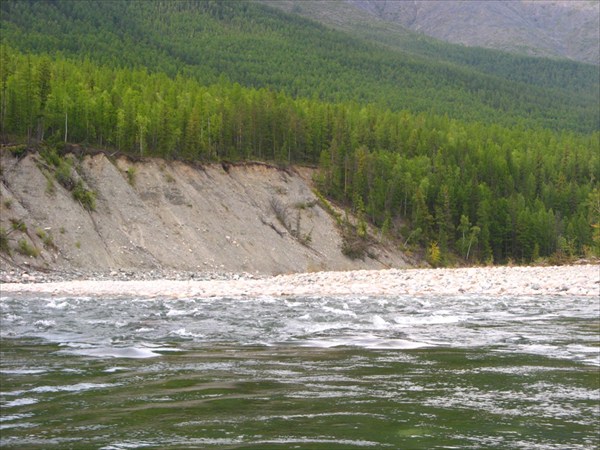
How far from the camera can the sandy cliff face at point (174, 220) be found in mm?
58781

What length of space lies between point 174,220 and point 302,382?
60.1 meters

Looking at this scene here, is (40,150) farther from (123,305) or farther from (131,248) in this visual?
(123,305)

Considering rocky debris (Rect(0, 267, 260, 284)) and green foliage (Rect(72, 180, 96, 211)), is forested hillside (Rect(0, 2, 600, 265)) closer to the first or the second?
green foliage (Rect(72, 180, 96, 211))

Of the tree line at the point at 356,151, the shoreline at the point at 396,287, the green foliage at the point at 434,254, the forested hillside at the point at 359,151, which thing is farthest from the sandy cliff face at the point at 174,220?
the shoreline at the point at 396,287

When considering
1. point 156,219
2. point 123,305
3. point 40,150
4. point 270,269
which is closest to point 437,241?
point 270,269

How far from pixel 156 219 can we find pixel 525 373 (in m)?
59.1

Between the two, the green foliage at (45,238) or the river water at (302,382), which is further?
the green foliage at (45,238)

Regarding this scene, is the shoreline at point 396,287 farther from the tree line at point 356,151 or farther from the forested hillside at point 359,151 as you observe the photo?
the tree line at point 356,151

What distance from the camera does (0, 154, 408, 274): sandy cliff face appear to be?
193ft

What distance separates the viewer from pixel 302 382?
11688 millimetres

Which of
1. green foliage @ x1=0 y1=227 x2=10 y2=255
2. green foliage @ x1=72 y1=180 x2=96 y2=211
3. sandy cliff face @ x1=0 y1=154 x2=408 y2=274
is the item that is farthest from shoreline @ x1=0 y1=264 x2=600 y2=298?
green foliage @ x1=72 y1=180 x2=96 y2=211

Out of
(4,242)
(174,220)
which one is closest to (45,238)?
(4,242)

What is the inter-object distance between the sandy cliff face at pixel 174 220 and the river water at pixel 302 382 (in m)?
36.5

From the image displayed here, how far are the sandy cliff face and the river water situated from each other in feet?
120
